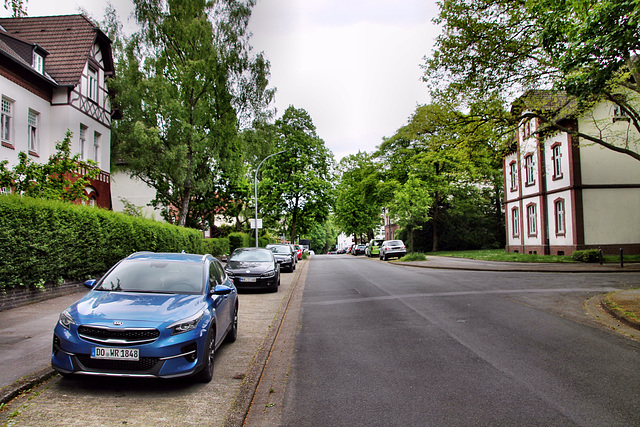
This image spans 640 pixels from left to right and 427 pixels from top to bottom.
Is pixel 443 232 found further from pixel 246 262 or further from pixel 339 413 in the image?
pixel 339 413

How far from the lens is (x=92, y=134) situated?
22.7 metres

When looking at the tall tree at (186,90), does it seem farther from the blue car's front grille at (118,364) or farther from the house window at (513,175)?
the house window at (513,175)

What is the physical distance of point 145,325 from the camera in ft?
15.9

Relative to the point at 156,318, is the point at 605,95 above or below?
above

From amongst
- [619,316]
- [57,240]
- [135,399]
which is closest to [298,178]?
[57,240]

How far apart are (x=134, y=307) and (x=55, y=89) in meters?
19.3

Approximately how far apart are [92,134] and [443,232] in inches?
1486

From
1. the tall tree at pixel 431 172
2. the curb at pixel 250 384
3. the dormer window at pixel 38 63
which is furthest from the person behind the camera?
the tall tree at pixel 431 172

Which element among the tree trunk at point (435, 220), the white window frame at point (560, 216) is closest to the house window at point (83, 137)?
the white window frame at point (560, 216)

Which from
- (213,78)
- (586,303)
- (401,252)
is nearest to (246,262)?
(586,303)

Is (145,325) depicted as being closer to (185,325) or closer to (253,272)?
(185,325)

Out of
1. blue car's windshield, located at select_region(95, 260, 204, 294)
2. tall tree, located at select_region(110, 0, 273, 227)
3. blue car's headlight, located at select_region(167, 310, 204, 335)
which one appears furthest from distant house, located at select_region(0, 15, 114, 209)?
blue car's headlight, located at select_region(167, 310, 204, 335)

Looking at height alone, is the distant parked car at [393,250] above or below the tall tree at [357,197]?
below

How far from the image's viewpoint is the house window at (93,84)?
22766 millimetres
